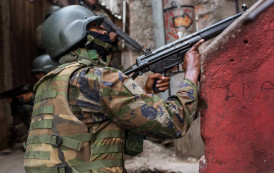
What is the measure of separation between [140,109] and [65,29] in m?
0.80

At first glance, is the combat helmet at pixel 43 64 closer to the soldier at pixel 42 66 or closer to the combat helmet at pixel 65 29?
the soldier at pixel 42 66

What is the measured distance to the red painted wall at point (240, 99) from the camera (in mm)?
1849

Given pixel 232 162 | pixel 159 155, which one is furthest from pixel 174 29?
pixel 232 162

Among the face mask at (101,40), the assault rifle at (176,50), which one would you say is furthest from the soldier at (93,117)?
the assault rifle at (176,50)

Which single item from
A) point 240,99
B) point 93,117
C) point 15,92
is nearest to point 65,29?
point 93,117

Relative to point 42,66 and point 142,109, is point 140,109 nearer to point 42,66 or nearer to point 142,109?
point 142,109

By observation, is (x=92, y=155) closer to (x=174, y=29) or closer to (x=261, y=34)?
(x=261, y=34)

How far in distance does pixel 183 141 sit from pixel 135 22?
275cm

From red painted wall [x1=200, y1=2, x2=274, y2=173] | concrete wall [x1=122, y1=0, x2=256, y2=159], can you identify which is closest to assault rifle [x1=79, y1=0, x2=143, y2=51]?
concrete wall [x1=122, y1=0, x2=256, y2=159]

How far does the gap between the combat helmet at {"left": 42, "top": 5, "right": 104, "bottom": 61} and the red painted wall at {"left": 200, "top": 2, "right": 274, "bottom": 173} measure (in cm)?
83

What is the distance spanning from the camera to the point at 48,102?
1.68m

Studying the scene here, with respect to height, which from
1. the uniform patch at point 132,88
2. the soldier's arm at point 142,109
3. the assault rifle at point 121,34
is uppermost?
the assault rifle at point 121,34

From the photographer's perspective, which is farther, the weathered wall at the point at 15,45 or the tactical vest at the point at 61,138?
the weathered wall at the point at 15,45

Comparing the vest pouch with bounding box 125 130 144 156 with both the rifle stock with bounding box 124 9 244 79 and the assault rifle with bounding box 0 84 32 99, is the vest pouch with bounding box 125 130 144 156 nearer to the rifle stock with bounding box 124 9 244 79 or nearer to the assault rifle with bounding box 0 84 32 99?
the rifle stock with bounding box 124 9 244 79
